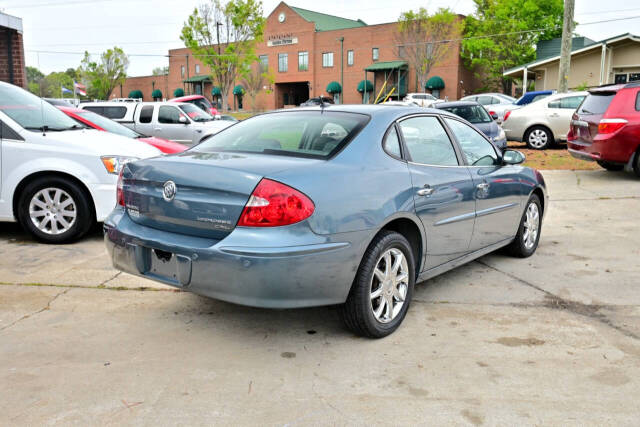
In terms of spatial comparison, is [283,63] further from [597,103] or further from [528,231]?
[528,231]

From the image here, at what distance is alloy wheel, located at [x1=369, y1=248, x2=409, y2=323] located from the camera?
366cm

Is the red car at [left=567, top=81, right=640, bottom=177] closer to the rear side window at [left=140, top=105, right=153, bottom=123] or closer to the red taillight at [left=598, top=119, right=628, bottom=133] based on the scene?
the red taillight at [left=598, top=119, right=628, bottom=133]

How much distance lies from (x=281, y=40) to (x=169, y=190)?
203 ft

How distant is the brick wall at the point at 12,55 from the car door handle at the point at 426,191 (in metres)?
12.3

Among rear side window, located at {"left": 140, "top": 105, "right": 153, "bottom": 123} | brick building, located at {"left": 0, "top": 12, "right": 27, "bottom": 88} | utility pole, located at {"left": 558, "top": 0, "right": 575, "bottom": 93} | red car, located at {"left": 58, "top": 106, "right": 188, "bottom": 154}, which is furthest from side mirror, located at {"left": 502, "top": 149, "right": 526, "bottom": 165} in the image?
utility pole, located at {"left": 558, "top": 0, "right": 575, "bottom": 93}

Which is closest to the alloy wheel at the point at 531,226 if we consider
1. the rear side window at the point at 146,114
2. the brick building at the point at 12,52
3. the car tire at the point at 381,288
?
the car tire at the point at 381,288

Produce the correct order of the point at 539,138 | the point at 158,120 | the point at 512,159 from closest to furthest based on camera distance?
the point at 512,159
the point at 158,120
the point at 539,138

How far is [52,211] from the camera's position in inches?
240

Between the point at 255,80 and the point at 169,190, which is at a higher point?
the point at 255,80

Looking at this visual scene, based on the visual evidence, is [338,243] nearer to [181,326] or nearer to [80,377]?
[181,326]

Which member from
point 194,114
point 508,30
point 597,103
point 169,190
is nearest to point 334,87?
point 508,30

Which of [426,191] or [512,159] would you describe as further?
[512,159]

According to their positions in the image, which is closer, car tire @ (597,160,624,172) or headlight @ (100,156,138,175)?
headlight @ (100,156,138,175)

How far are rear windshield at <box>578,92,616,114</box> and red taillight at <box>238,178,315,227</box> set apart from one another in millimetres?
8864
